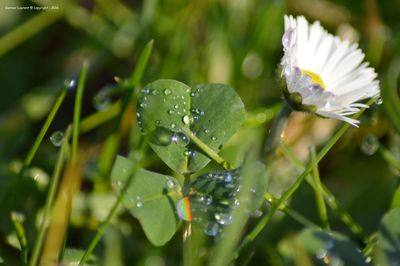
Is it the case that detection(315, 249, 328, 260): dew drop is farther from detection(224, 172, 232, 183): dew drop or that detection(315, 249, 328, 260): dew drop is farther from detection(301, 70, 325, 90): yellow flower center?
detection(301, 70, 325, 90): yellow flower center

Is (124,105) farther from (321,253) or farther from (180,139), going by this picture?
(321,253)

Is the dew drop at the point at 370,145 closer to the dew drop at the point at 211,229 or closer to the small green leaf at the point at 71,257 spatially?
the dew drop at the point at 211,229

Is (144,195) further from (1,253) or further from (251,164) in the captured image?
(1,253)

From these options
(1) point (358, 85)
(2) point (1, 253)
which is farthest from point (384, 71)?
(2) point (1, 253)

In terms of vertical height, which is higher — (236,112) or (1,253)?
(236,112)

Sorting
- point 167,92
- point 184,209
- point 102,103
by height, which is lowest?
point 102,103

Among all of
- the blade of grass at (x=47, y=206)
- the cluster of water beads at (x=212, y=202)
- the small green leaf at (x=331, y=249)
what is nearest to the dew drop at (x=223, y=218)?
the cluster of water beads at (x=212, y=202)

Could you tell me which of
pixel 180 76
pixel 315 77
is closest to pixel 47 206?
pixel 315 77

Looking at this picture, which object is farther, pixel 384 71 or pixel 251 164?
pixel 384 71
